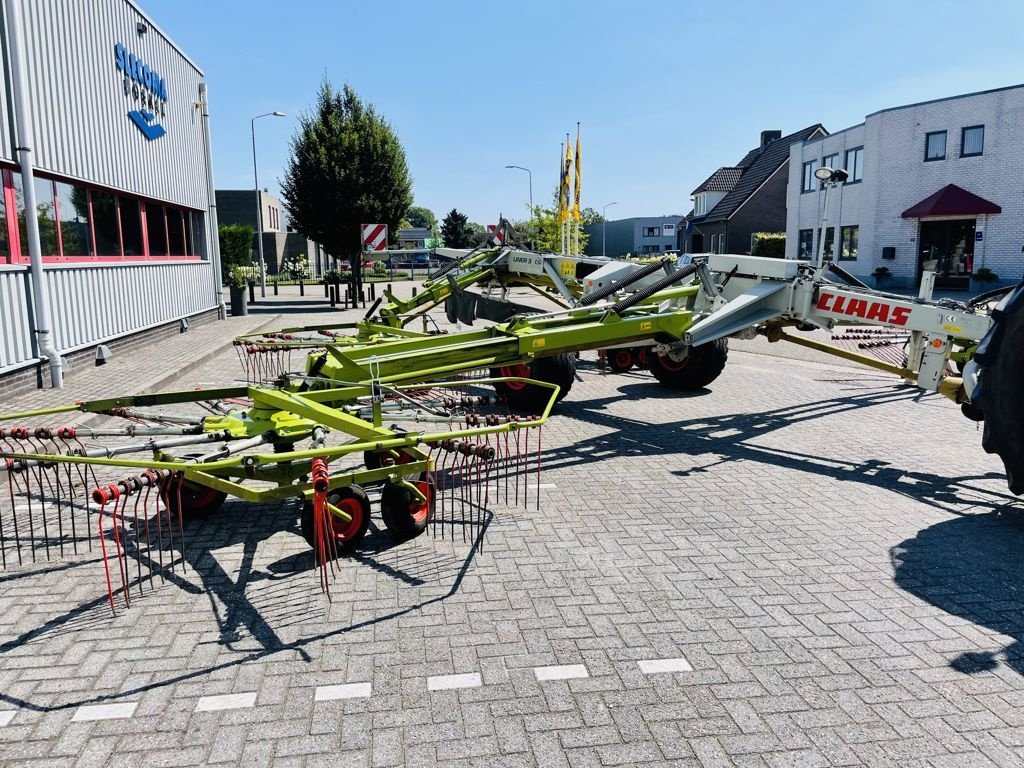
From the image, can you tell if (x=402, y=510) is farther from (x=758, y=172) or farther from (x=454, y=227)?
(x=454, y=227)

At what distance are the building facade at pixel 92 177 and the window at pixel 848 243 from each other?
26192mm

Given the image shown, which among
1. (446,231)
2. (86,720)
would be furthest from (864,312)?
(446,231)

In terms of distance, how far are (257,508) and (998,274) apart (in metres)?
28.5

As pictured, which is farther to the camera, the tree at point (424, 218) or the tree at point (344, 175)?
the tree at point (424, 218)

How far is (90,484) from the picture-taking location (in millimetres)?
6297

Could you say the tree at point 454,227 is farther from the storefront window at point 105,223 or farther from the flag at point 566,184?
the storefront window at point 105,223

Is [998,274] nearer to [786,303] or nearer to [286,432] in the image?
[786,303]

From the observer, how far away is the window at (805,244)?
35719 mm

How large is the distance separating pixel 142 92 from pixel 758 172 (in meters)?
35.7

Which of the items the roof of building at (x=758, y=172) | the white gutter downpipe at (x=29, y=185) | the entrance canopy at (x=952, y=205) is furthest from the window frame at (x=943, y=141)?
the white gutter downpipe at (x=29, y=185)

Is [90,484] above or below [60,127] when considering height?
below

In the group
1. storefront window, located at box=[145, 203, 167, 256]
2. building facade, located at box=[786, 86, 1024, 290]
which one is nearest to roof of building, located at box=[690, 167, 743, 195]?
building facade, located at box=[786, 86, 1024, 290]

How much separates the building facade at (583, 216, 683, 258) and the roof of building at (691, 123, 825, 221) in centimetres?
2939

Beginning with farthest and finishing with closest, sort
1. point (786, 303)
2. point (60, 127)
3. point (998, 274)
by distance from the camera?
1. point (998, 274)
2. point (60, 127)
3. point (786, 303)
